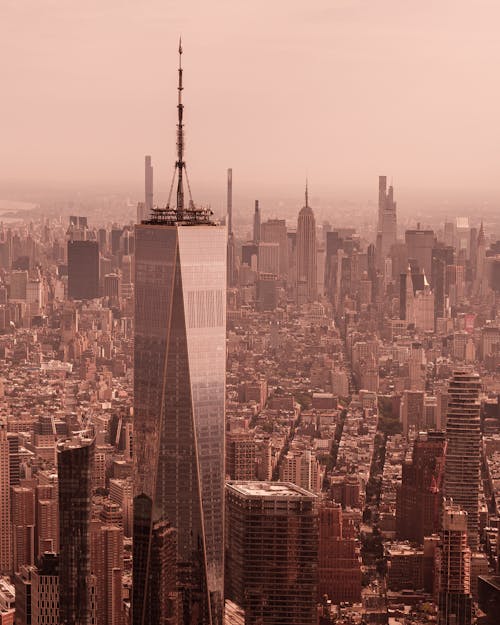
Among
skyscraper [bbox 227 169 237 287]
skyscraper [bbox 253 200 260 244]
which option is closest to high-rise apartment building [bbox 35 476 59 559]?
skyscraper [bbox 227 169 237 287]

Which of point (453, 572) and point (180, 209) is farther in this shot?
point (453, 572)

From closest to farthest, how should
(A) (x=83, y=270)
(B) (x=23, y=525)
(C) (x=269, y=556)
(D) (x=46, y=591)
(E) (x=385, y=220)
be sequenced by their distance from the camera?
(D) (x=46, y=591) < (C) (x=269, y=556) < (B) (x=23, y=525) < (E) (x=385, y=220) < (A) (x=83, y=270)

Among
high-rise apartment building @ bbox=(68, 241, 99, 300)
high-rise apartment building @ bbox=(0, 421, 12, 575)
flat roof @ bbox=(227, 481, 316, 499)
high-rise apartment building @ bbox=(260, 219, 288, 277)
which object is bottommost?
high-rise apartment building @ bbox=(0, 421, 12, 575)

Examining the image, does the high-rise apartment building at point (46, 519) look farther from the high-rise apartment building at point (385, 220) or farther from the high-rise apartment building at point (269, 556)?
the high-rise apartment building at point (385, 220)

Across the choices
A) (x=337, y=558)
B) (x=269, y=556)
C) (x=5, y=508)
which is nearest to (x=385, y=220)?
(x=337, y=558)

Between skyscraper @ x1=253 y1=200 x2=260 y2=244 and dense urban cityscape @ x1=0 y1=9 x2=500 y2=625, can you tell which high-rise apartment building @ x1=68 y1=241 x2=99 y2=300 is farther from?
skyscraper @ x1=253 y1=200 x2=260 y2=244

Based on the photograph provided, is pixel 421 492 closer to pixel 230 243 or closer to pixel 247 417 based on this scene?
pixel 247 417

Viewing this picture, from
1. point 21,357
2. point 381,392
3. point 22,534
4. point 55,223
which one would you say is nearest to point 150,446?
point 22,534

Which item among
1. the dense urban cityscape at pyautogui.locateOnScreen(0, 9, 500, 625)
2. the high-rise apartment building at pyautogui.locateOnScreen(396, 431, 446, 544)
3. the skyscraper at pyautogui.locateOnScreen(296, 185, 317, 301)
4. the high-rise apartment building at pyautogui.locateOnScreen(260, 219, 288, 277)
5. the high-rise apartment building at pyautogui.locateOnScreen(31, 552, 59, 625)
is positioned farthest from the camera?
the skyscraper at pyautogui.locateOnScreen(296, 185, 317, 301)
